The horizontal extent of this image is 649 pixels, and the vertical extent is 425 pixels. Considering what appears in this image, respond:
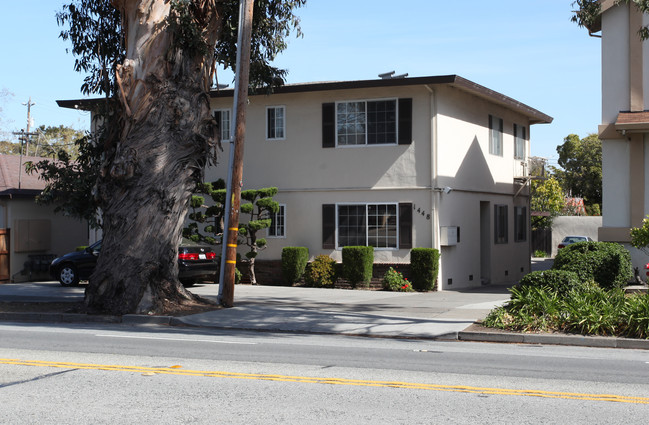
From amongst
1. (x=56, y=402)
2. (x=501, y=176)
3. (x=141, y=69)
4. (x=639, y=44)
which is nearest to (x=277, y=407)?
(x=56, y=402)

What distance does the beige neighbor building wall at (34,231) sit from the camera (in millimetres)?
25766

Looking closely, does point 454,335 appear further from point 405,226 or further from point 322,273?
point 322,273

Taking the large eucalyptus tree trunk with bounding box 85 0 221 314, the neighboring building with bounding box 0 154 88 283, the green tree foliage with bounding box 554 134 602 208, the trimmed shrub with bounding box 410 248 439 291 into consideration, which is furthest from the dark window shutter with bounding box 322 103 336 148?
the green tree foliage with bounding box 554 134 602 208

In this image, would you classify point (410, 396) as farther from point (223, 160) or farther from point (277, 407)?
point (223, 160)

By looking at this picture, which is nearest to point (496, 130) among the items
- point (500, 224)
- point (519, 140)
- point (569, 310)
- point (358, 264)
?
point (519, 140)

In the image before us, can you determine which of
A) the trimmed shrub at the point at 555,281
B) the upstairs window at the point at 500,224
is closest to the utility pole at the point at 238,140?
the trimmed shrub at the point at 555,281

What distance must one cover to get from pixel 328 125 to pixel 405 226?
161 inches

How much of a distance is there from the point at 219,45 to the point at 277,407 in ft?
45.5

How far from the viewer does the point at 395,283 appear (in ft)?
73.7

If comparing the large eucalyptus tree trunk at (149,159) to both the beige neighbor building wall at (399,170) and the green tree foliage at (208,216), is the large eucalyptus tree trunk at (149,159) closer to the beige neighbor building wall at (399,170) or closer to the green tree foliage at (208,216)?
the green tree foliage at (208,216)

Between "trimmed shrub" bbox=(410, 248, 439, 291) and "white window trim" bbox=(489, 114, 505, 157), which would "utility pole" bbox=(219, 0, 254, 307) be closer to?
"trimmed shrub" bbox=(410, 248, 439, 291)

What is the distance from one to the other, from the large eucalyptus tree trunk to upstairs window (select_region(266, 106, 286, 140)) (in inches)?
334

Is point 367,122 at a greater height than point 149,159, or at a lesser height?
greater

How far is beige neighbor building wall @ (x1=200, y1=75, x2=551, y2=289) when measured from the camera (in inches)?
905
